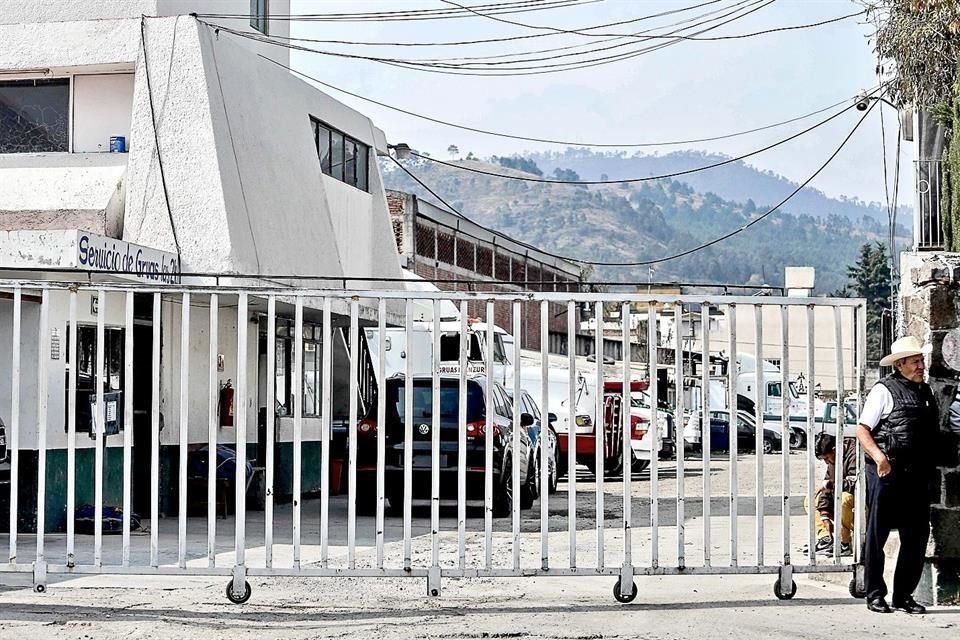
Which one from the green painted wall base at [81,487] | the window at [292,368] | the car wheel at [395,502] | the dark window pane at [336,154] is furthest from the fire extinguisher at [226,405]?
the dark window pane at [336,154]

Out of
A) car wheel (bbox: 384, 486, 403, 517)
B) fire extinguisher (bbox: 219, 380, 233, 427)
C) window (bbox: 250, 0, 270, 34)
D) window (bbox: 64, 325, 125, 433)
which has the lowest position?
car wheel (bbox: 384, 486, 403, 517)

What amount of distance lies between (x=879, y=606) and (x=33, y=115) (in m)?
14.0

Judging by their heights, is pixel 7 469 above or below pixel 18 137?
below

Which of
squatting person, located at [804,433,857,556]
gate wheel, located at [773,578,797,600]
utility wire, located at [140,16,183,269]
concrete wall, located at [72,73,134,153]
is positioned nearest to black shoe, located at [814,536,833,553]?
squatting person, located at [804,433,857,556]

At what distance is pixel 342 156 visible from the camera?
24.5 metres

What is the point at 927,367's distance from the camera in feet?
33.4

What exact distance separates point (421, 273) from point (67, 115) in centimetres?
2219

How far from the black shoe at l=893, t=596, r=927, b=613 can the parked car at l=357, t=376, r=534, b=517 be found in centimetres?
736

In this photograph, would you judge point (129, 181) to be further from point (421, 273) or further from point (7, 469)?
point (421, 273)

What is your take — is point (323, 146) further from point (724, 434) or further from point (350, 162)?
point (724, 434)

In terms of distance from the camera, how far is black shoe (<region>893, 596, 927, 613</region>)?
962 cm

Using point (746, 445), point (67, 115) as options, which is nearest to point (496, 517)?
point (67, 115)

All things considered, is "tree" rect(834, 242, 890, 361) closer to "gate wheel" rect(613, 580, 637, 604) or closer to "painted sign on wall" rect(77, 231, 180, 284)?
"painted sign on wall" rect(77, 231, 180, 284)

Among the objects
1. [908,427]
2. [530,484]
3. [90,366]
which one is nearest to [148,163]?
[90,366]
